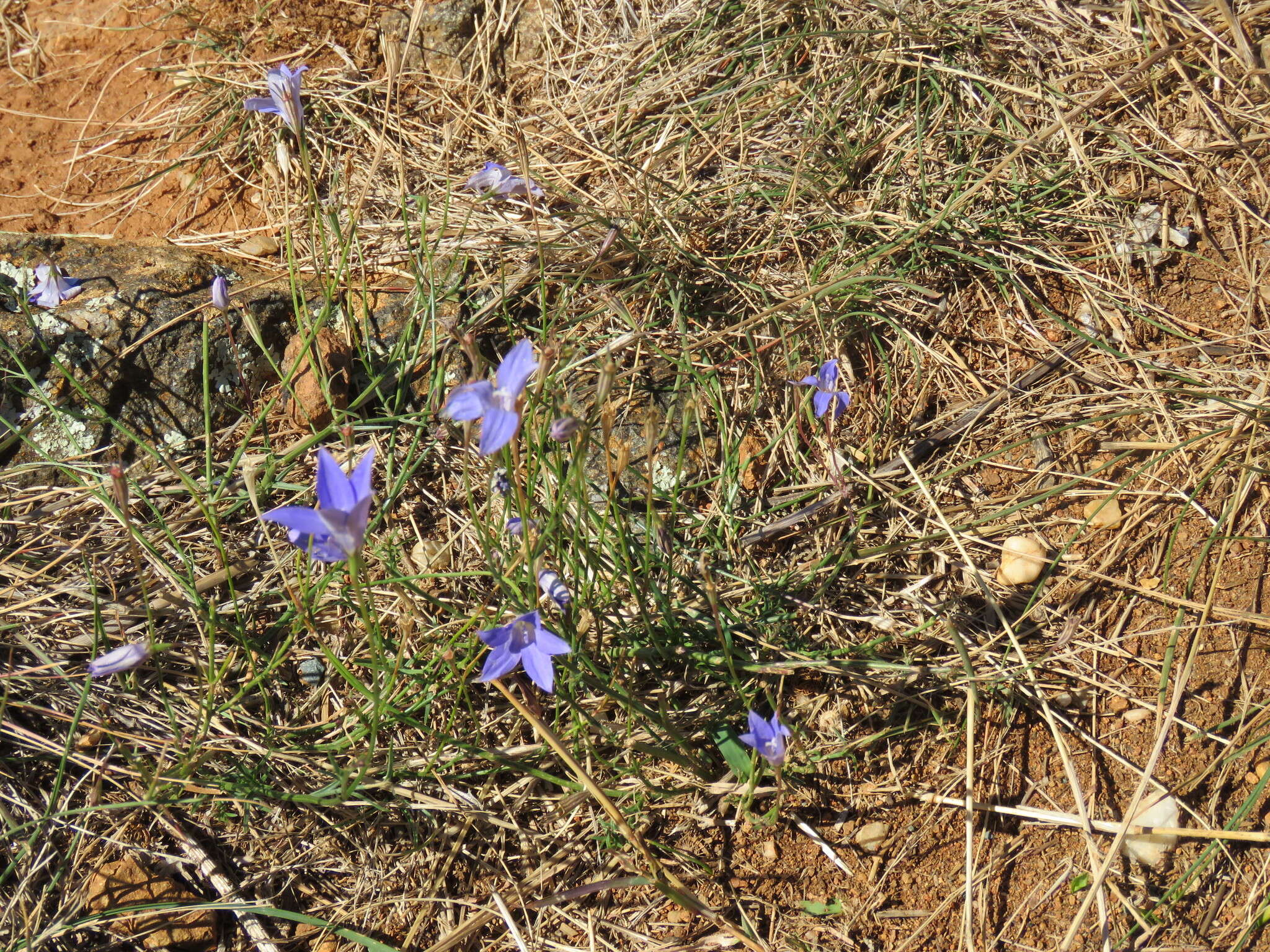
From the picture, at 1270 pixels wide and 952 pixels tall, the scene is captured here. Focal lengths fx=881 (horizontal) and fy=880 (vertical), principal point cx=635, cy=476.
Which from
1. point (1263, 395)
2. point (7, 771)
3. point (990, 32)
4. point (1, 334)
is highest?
point (990, 32)

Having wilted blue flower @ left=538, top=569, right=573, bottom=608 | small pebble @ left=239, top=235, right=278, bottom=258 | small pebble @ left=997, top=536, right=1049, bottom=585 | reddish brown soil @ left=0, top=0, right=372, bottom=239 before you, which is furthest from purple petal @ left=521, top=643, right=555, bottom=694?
reddish brown soil @ left=0, top=0, right=372, bottom=239

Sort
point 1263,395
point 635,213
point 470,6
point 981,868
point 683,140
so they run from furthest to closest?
point 470,6 < point 683,140 < point 635,213 < point 1263,395 < point 981,868

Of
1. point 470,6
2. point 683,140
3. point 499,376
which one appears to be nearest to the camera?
point 499,376

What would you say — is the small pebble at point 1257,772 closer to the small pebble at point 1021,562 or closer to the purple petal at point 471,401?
the small pebble at point 1021,562

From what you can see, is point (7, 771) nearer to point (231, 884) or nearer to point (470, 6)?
point (231, 884)

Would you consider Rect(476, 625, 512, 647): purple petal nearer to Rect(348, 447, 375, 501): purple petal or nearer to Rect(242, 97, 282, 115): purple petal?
Rect(348, 447, 375, 501): purple petal

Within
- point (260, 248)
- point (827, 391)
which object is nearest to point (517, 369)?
point (827, 391)

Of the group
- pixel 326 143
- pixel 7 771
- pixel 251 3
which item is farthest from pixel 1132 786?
pixel 251 3
